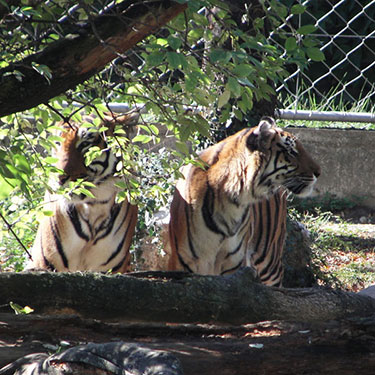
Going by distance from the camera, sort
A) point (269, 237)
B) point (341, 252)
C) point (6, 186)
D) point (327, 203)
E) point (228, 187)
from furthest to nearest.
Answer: point (327, 203), point (341, 252), point (269, 237), point (228, 187), point (6, 186)

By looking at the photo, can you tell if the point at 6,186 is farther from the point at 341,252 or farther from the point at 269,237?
the point at 341,252

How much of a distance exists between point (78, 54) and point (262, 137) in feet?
8.27

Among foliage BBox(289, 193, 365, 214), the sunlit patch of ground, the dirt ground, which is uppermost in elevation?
the dirt ground

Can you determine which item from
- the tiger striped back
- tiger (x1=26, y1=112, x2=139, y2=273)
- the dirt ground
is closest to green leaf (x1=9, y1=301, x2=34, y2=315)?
the dirt ground

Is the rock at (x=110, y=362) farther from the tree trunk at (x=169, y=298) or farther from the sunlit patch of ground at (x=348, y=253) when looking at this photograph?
the sunlit patch of ground at (x=348, y=253)

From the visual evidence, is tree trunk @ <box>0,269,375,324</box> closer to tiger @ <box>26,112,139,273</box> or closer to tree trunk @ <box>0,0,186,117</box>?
tree trunk @ <box>0,0,186,117</box>

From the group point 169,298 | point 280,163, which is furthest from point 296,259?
point 169,298

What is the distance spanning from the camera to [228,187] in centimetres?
503

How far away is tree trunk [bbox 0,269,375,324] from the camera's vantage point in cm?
301

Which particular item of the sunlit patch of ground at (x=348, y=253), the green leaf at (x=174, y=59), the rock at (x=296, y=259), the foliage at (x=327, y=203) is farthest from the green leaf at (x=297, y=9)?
the foliage at (x=327, y=203)

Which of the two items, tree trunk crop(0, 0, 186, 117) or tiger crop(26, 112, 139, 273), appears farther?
tiger crop(26, 112, 139, 273)

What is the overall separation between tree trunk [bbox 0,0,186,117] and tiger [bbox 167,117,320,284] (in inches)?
95.0

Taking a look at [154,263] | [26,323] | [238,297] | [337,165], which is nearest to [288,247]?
[154,263]

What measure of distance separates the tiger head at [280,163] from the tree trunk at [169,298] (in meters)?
1.73
